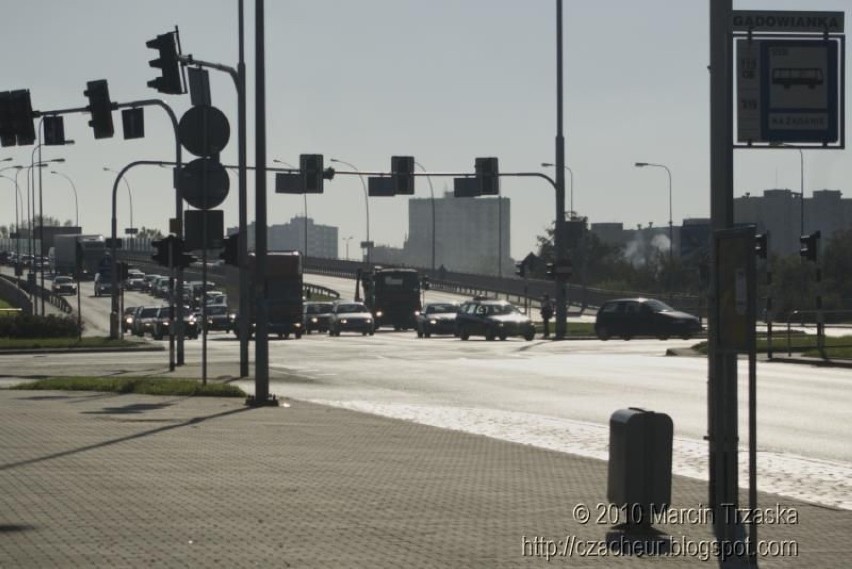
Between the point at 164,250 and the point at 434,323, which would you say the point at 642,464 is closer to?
the point at 164,250

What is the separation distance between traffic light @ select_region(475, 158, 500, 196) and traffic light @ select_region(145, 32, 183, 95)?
30148 millimetres

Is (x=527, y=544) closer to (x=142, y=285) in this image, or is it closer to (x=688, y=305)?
(x=688, y=305)

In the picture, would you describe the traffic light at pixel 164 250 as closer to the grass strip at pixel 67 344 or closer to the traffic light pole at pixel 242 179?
the traffic light pole at pixel 242 179

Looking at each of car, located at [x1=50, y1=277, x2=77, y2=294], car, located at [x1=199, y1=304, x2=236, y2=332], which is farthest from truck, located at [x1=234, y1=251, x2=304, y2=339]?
car, located at [x1=50, y1=277, x2=77, y2=294]

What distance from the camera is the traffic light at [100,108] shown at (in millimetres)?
34281

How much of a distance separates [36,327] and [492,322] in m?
16.8

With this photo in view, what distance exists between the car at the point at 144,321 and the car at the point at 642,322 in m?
23.5

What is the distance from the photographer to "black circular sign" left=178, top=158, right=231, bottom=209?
22391mm

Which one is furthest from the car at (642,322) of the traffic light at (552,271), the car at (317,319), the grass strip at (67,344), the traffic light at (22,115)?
the traffic light at (22,115)

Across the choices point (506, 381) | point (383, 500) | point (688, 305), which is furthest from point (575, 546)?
point (688, 305)

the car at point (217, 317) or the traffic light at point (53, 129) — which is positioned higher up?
the traffic light at point (53, 129)

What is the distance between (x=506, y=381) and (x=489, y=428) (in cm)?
1064

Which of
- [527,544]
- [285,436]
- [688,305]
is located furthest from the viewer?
[688,305]

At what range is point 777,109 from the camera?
1105cm
